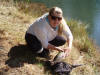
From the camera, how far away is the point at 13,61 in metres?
4.11

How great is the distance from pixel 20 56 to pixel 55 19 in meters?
0.88

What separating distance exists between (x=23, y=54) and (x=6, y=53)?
0.93ft

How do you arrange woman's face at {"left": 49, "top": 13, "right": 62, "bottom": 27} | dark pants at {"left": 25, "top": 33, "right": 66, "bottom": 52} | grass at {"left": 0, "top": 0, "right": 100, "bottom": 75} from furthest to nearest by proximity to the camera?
dark pants at {"left": 25, "top": 33, "right": 66, "bottom": 52}, grass at {"left": 0, "top": 0, "right": 100, "bottom": 75}, woman's face at {"left": 49, "top": 13, "right": 62, "bottom": 27}

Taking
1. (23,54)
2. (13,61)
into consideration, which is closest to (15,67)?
(13,61)

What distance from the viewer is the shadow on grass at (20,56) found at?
13.4 ft

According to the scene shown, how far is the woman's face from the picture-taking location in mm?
3881

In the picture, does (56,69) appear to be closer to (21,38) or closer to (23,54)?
(23,54)

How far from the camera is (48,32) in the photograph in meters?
4.11

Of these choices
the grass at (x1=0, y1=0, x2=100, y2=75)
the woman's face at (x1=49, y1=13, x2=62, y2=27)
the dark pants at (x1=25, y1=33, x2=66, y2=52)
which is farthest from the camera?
the dark pants at (x1=25, y1=33, x2=66, y2=52)

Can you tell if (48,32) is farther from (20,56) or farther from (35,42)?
(20,56)

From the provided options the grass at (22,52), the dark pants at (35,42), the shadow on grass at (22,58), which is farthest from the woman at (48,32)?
the grass at (22,52)

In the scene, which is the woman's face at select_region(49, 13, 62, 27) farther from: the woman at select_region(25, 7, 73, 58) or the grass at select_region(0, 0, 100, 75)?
the grass at select_region(0, 0, 100, 75)

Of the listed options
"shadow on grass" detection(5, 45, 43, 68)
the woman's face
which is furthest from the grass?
the woman's face

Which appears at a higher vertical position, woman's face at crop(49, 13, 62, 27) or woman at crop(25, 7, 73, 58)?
woman's face at crop(49, 13, 62, 27)
